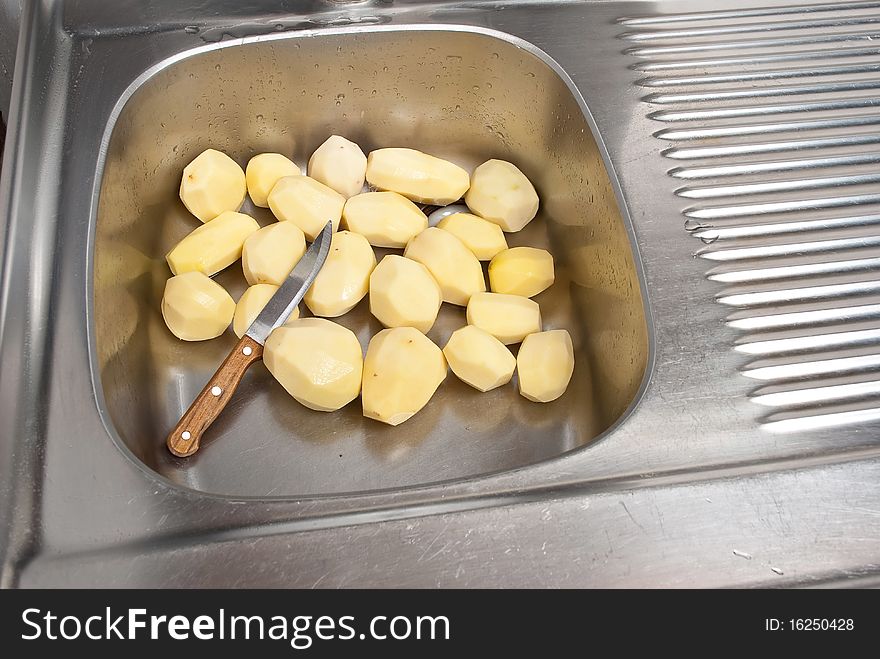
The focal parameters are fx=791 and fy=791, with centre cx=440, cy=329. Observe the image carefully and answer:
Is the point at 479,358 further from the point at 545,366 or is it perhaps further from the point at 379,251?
the point at 379,251

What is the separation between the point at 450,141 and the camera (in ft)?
3.82

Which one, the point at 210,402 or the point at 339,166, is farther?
the point at 339,166

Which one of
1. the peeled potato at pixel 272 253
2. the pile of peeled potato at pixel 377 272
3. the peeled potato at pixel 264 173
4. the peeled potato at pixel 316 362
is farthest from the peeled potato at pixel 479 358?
the peeled potato at pixel 264 173

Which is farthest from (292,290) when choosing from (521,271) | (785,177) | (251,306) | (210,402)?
(785,177)

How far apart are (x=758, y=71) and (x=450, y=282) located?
1.58 ft

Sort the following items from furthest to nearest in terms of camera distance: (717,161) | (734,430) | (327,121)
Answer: (327,121), (717,161), (734,430)

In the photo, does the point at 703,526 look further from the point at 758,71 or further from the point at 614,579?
the point at 758,71

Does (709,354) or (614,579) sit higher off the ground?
(709,354)

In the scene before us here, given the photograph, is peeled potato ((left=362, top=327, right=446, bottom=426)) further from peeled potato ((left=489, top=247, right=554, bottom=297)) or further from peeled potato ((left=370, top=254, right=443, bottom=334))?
peeled potato ((left=489, top=247, right=554, bottom=297))

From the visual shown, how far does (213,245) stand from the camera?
0.99 m

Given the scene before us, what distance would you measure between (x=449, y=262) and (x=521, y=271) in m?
0.10

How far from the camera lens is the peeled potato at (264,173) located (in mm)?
1058
